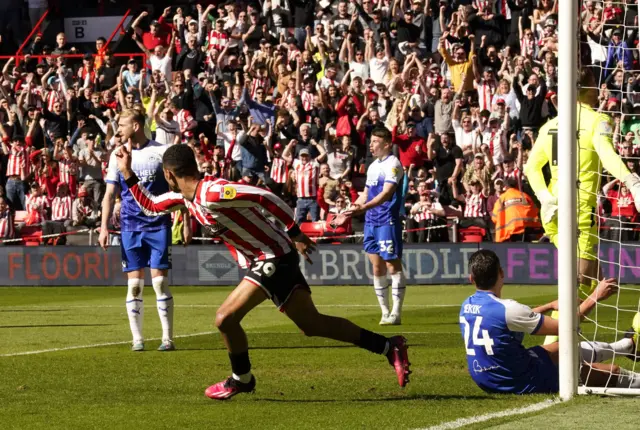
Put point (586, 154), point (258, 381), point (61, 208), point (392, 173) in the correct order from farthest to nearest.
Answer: point (61, 208) < point (392, 173) < point (258, 381) < point (586, 154)

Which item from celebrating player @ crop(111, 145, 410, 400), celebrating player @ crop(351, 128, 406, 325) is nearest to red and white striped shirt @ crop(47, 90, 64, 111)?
celebrating player @ crop(351, 128, 406, 325)

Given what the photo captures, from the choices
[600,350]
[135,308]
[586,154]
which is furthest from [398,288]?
[600,350]

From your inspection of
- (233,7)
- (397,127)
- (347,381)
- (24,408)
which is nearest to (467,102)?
(397,127)

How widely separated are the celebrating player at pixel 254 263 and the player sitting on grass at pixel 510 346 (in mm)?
799

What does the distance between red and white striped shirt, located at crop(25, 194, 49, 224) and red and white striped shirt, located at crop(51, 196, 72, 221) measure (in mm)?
347

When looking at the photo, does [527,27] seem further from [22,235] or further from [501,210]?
[22,235]

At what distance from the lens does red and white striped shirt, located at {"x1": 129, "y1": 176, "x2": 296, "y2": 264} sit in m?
9.20

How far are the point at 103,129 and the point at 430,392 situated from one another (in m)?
21.8

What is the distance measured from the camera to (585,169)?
10180 millimetres

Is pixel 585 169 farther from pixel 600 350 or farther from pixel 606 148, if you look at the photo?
pixel 600 350

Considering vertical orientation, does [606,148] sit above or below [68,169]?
above

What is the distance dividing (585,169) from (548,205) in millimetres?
617

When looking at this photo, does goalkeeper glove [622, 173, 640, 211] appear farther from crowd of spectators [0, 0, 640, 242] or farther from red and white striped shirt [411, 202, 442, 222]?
red and white striped shirt [411, 202, 442, 222]

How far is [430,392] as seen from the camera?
9.55 meters
